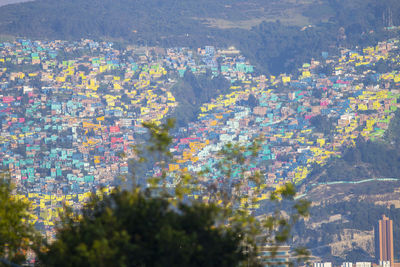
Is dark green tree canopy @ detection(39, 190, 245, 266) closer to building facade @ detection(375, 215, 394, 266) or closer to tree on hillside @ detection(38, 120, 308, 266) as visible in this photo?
tree on hillside @ detection(38, 120, 308, 266)

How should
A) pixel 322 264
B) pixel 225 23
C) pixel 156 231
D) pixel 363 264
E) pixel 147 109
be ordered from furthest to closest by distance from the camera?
pixel 225 23
pixel 147 109
pixel 322 264
pixel 363 264
pixel 156 231

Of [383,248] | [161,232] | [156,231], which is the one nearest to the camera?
[161,232]

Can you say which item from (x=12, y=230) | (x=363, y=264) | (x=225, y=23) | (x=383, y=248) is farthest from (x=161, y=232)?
(x=225, y=23)

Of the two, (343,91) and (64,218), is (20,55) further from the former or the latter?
(64,218)

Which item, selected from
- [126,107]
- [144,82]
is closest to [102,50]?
[144,82]

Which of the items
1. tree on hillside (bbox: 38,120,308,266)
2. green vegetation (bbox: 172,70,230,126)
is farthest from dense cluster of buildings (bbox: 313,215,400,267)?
green vegetation (bbox: 172,70,230,126)

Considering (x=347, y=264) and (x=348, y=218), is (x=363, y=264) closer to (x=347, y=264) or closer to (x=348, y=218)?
(x=347, y=264)
